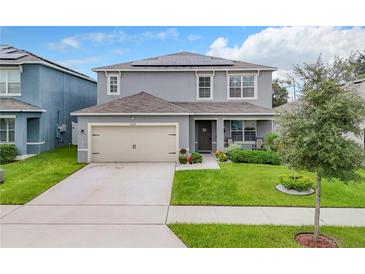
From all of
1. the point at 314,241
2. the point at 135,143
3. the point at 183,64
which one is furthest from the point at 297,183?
the point at 183,64

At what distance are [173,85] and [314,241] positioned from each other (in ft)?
45.6

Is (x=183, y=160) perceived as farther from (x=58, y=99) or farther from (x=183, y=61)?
(x=58, y=99)

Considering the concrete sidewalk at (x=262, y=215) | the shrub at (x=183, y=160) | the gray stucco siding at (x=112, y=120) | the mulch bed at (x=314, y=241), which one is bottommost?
the mulch bed at (x=314, y=241)

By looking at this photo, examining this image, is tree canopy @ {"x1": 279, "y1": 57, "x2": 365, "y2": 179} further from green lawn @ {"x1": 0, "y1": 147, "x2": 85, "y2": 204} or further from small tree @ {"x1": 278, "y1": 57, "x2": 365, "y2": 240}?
green lawn @ {"x1": 0, "y1": 147, "x2": 85, "y2": 204}

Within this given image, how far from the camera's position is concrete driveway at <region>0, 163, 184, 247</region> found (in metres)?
5.65

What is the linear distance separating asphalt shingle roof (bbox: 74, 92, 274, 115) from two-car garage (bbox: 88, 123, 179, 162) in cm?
91

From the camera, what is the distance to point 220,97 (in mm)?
17812

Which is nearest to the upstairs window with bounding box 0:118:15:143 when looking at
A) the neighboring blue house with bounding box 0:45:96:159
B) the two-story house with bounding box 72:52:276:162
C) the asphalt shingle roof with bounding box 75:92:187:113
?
the neighboring blue house with bounding box 0:45:96:159

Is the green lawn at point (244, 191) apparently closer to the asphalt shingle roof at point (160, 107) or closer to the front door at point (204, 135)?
the asphalt shingle roof at point (160, 107)

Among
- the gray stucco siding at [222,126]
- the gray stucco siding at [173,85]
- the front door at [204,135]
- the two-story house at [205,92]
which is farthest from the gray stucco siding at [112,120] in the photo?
the gray stucco siding at [173,85]

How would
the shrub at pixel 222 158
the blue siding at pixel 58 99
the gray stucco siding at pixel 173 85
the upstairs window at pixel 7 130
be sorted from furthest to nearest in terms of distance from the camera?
the gray stucco siding at pixel 173 85, the blue siding at pixel 58 99, the upstairs window at pixel 7 130, the shrub at pixel 222 158

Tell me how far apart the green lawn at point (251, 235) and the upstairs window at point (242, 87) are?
12482 mm

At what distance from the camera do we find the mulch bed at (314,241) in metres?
5.56
